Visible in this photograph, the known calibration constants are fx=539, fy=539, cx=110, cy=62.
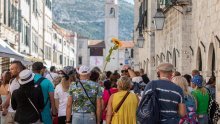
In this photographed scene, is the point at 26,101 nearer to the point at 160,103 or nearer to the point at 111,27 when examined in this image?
the point at 160,103

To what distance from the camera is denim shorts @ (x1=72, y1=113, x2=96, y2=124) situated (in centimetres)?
848

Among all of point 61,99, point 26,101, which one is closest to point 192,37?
point 61,99

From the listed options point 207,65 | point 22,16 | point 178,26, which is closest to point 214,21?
point 207,65

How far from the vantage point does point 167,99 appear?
22.1 ft

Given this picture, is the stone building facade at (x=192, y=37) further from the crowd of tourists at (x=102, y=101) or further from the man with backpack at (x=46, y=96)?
the man with backpack at (x=46, y=96)

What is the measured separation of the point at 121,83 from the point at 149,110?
1884 millimetres

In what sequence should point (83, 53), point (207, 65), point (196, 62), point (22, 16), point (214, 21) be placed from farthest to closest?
1. point (83, 53)
2. point (22, 16)
3. point (196, 62)
4. point (207, 65)
5. point (214, 21)

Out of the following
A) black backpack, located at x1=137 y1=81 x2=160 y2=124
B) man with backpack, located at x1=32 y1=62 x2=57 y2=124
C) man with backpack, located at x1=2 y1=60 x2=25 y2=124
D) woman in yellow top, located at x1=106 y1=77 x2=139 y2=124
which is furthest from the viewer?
man with backpack, located at x1=2 y1=60 x2=25 y2=124

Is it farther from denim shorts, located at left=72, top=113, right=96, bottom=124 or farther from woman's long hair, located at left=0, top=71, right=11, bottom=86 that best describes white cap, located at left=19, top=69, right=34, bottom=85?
woman's long hair, located at left=0, top=71, right=11, bottom=86

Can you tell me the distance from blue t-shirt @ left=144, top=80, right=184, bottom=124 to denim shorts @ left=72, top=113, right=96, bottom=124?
201cm

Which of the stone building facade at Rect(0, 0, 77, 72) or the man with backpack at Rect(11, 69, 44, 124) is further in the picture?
the stone building facade at Rect(0, 0, 77, 72)

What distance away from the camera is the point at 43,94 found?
29.9 ft

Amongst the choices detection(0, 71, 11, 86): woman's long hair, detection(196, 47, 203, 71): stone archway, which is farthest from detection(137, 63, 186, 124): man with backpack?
detection(196, 47, 203, 71): stone archway

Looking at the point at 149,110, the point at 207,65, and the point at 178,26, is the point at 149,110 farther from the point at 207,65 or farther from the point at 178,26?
the point at 178,26
